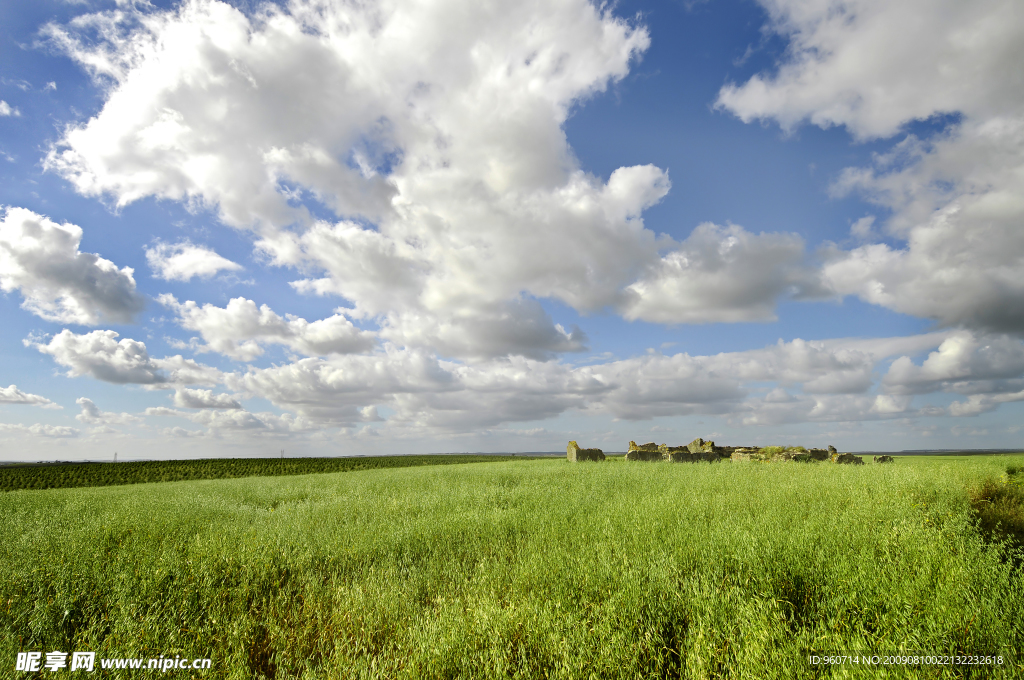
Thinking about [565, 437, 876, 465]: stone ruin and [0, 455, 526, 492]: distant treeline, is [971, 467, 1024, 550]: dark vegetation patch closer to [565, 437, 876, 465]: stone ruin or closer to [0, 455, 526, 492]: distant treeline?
[565, 437, 876, 465]: stone ruin

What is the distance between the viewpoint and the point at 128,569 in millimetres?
5723

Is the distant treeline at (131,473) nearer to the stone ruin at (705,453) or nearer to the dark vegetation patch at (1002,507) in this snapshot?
the stone ruin at (705,453)

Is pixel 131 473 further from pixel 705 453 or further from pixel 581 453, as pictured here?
pixel 705 453

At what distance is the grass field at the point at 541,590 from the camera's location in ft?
11.8

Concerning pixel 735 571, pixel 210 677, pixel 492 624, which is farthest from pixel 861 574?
pixel 210 677

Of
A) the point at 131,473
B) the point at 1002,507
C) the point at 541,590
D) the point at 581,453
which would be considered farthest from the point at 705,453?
the point at 131,473

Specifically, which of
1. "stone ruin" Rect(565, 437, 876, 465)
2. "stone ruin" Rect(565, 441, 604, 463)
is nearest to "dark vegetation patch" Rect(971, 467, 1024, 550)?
"stone ruin" Rect(565, 437, 876, 465)

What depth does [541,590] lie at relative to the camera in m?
4.68

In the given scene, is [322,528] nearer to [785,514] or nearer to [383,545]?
[383,545]

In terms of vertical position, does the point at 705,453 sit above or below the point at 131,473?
above

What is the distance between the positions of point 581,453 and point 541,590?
20.3 metres

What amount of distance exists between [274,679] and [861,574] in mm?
6038

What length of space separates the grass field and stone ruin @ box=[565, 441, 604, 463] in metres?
16.0

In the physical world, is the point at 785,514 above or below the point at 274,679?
above
